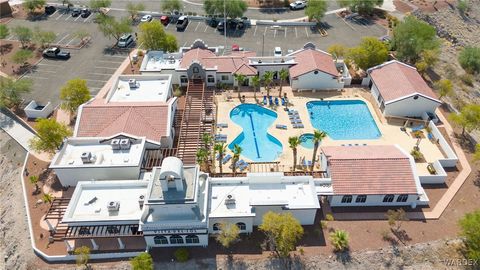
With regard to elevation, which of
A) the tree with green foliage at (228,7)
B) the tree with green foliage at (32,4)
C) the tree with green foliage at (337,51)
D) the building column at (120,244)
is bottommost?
the building column at (120,244)

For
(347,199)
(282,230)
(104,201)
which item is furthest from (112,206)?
(347,199)

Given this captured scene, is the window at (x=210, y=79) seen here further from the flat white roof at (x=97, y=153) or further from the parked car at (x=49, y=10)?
the parked car at (x=49, y=10)

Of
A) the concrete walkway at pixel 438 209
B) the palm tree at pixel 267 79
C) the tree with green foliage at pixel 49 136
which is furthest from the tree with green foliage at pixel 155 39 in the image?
the concrete walkway at pixel 438 209

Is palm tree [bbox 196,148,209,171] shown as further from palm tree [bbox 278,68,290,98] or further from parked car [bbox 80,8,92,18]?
parked car [bbox 80,8,92,18]

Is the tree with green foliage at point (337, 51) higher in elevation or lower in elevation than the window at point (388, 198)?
higher

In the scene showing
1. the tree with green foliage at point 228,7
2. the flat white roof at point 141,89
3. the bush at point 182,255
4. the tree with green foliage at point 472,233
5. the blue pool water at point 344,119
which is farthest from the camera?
the tree with green foliage at point 228,7

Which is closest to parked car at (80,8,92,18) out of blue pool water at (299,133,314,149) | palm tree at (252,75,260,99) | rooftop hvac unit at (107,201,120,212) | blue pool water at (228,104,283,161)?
palm tree at (252,75,260,99)

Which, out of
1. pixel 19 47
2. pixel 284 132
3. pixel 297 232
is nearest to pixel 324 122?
pixel 284 132
